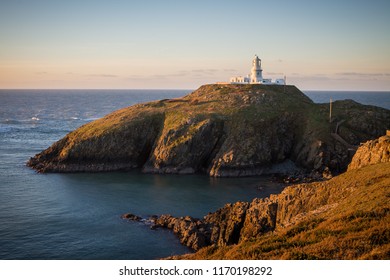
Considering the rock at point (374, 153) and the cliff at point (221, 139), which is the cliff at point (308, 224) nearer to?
the rock at point (374, 153)

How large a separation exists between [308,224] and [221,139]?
5670 centimetres

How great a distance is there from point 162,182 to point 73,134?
97.5ft

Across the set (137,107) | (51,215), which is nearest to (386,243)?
(51,215)

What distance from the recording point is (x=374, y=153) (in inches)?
2032

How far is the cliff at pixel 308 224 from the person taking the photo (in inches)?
1017

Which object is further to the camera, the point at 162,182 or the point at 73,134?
the point at 73,134

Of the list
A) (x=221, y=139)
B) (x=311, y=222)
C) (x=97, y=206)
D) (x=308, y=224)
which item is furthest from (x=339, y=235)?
(x=221, y=139)

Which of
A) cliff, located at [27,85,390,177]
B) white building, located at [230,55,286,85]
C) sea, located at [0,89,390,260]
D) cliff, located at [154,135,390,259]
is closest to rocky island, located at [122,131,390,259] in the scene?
cliff, located at [154,135,390,259]

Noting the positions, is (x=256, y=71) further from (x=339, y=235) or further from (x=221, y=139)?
(x=339, y=235)

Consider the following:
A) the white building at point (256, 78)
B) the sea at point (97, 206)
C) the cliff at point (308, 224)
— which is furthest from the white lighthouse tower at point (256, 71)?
the cliff at point (308, 224)

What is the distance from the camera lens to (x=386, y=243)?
24984mm

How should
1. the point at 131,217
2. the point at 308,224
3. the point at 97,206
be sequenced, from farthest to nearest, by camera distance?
the point at 97,206 → the point at 131,217 → the point at 308,224

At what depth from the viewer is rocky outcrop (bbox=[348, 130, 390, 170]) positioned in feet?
163
